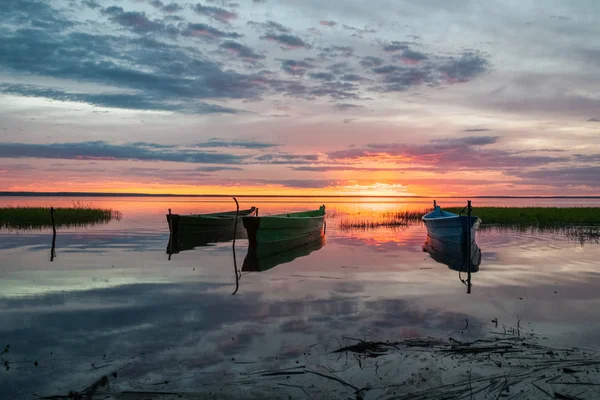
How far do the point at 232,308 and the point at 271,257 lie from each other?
33.9ft

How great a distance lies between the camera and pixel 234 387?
6660 mm

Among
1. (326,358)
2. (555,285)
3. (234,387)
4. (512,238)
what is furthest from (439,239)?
(234,387)

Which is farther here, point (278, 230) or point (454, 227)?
point (454, 227)

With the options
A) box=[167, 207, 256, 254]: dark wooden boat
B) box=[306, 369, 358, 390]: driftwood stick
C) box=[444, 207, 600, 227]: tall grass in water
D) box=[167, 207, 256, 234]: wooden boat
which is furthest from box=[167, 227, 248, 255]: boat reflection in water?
box=[444, 207, 600, 227]: tall grass in water

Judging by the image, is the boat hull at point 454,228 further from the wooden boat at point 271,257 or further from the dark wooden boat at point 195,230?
the dark wooden boat at point 195,230

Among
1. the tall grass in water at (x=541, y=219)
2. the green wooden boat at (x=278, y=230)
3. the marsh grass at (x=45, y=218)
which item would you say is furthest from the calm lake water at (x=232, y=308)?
the tall grass in water at (x=541, y=219)

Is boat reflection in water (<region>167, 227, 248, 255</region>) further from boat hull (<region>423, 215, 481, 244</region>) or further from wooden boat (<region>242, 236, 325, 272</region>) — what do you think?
boat hull (<region>423, 215, 481, 244</region>)

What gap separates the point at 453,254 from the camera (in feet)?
74.5

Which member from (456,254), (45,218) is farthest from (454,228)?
(45,218)

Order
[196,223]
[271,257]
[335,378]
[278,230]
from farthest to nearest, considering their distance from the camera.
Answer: [196,223], [278,230], [271,257], [335,378]

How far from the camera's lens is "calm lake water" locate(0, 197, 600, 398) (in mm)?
7855

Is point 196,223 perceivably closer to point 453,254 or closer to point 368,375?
point 453,254

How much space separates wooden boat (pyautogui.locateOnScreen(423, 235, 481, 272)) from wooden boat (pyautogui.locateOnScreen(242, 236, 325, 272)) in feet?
20.5

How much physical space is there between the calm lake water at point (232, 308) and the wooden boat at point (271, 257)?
590mm
